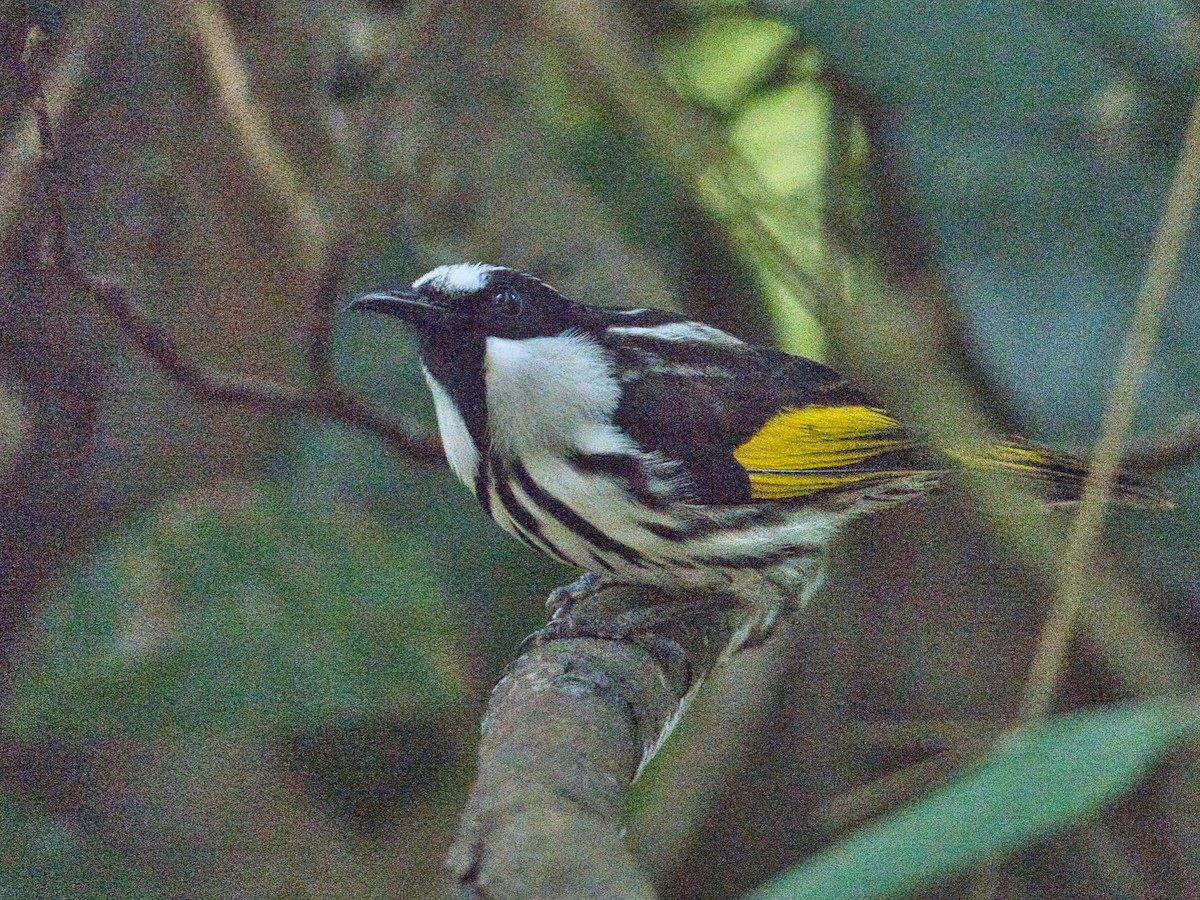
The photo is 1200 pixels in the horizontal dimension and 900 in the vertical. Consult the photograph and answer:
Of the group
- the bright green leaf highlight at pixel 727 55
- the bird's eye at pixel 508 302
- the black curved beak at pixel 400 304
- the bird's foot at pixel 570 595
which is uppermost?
the bright green leaf highlight at pixel 727 55

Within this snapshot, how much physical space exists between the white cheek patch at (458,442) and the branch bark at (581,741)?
1.07ft

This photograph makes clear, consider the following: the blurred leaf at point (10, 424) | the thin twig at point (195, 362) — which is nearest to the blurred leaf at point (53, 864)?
the blurred leaf at point (10, 424)

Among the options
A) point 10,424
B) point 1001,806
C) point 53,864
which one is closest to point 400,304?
point 10,424

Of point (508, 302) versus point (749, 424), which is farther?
point (749, 424)

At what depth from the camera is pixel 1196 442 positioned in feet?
8.41

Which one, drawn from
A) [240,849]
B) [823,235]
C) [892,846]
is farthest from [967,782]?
[823,235]

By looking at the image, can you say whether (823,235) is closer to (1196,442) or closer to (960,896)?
(1196,442)

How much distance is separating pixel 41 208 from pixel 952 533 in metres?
2.24

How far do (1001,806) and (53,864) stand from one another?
215 cm

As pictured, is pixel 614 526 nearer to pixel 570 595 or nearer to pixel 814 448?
pixel 570 595

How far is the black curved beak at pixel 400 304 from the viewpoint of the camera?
2.35 m

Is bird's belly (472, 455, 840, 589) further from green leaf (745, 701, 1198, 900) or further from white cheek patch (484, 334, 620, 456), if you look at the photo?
green leaf (745, 701, 1198, 900)

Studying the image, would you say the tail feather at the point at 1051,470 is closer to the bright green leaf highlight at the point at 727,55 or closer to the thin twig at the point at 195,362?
the thin twig at the point at 195,362

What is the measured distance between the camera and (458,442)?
2465 millimetres
